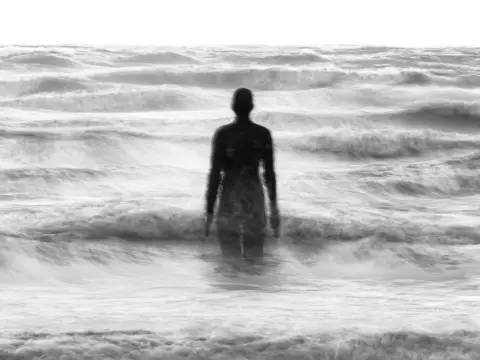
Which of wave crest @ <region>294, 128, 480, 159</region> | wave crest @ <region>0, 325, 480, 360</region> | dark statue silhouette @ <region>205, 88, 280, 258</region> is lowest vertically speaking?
wave crest @ <region>294, 128, 480, 159</region>

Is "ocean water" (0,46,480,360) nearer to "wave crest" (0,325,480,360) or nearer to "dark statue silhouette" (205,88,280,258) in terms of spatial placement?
"wave crest" (0,325,480,360)

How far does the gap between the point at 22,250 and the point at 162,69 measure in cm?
2811

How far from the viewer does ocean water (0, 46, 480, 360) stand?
595 centimetres

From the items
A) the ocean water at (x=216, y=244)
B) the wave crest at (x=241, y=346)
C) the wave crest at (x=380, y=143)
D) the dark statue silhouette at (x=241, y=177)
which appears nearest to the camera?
the wave crest at (x=241, y=346)

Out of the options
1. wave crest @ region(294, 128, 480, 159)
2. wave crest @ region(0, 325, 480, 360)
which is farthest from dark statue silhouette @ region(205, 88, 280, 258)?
wave crest @ region(294, 128, 480, 159)

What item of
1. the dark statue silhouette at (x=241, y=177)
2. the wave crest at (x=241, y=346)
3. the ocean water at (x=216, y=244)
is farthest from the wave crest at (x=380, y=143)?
the wave crest at (x=241, y=346)

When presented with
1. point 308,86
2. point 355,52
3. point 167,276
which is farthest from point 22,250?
point 355,52

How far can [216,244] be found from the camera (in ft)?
32.2

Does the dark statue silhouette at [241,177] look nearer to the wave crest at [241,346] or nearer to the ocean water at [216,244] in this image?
the ocean water at [216,244]

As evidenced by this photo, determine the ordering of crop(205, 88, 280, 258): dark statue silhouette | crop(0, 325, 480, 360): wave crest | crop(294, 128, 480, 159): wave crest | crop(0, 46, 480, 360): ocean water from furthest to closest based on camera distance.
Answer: crop(294, 128, 480, 159): wave crest → crop(205, 88, 280, 258): dark statue silhouette → crop(0, 46, 480, 360): ocean water → crop(0, 325, 480, 360): wave crest

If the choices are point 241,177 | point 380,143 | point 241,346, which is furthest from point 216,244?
point 380,143

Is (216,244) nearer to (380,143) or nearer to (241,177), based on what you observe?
(241,177)

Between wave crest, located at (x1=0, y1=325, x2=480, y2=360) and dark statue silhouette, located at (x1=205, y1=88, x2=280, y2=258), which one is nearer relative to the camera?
wave crest, located at (x1=0, y1=325, x2=480, y2=360)

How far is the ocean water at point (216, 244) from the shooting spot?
5945 millimetres
